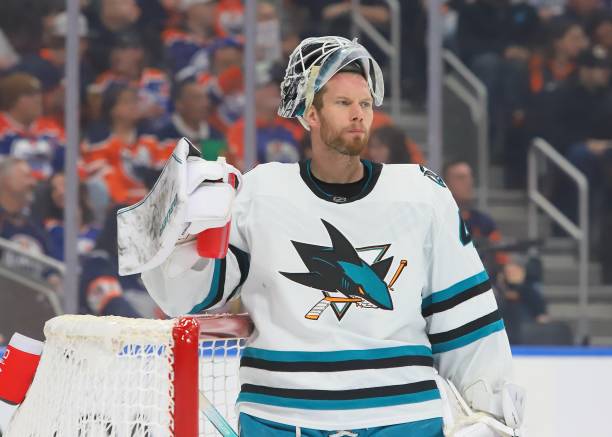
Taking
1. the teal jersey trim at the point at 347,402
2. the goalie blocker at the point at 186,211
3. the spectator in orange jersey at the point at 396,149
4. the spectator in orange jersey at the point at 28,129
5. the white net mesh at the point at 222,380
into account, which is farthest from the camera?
the spectator in orange jersey at the point at 28,129

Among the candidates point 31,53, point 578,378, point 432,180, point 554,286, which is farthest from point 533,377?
point 31,53

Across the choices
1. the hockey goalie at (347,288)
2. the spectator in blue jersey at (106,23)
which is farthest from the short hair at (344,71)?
the spectator in blue jersey at (106,23)

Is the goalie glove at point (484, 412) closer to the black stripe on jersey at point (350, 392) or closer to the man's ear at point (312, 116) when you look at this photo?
the black stripe on jersey at point (350, 392)

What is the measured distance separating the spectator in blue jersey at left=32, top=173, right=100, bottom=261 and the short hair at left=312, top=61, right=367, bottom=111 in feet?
7.84

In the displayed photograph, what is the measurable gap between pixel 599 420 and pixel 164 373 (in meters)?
1.41

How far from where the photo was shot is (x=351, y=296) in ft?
5.57

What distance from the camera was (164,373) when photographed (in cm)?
155

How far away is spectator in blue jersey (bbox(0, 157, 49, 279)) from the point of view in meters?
4.04

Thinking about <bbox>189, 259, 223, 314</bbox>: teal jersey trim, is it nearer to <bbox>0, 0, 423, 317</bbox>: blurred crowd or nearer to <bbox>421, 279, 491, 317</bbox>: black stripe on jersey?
<bbox>421, 279, 491, 317</bbox>: black stripe on jersey

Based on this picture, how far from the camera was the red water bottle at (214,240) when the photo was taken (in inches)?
60.6

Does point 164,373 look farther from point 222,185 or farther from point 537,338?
point 537,338

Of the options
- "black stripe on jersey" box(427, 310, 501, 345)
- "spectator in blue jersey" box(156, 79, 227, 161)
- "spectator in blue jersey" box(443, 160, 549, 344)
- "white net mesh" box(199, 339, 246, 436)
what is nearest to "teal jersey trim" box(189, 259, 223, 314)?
"white net mesh" box(199, 339, 246, 436)

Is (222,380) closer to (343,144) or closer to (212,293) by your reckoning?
(212,293)

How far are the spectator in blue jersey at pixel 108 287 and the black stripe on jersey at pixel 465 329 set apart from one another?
2.16m
